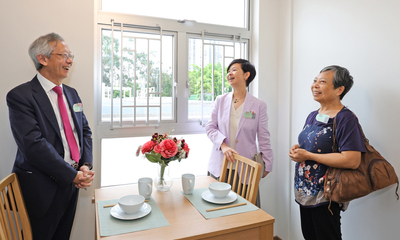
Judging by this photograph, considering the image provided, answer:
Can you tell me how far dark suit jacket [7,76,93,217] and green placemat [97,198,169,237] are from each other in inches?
15.9

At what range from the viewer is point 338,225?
1.78 metres

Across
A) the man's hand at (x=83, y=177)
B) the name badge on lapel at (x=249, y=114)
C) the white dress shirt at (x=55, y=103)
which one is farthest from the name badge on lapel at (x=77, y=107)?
the name badge on lapel at (x=249, y=114)

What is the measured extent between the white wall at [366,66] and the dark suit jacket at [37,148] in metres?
2.14

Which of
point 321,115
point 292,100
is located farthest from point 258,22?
point 321,115

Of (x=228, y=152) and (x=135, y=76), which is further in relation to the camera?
(x=135, y=76)

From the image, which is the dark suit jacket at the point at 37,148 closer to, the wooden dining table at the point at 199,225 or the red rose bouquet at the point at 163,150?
the wooden dining table at the point at 199,225

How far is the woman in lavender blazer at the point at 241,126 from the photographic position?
7.47 feet

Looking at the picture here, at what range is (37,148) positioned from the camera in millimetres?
1533

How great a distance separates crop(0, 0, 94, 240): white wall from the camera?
1.95 metres

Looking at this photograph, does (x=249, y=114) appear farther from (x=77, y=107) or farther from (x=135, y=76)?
(x=77, y=107)

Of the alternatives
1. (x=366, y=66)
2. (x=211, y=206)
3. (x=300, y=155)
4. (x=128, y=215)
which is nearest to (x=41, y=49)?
(x=128, y=215)

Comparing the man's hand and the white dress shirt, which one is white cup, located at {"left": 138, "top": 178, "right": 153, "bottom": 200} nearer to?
the man's hand

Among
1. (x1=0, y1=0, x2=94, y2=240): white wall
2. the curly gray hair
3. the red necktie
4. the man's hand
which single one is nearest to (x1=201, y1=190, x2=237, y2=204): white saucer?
the man's hand

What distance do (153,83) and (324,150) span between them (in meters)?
1.63
